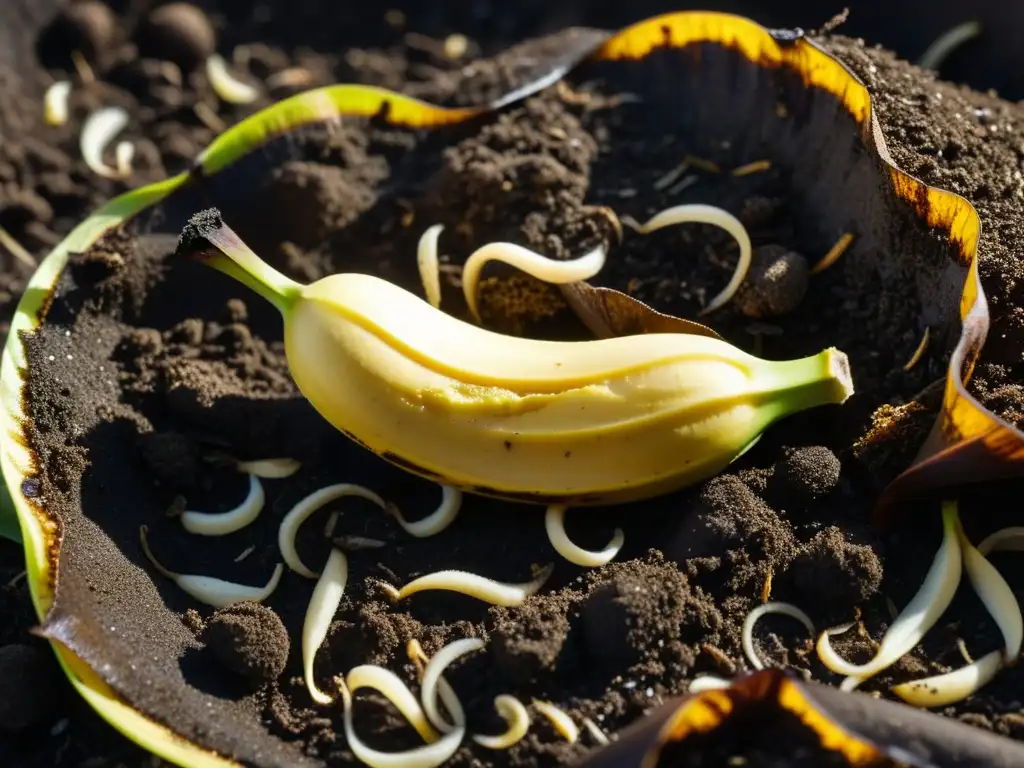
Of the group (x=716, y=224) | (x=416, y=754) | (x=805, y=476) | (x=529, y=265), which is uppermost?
(x=716, y=224)

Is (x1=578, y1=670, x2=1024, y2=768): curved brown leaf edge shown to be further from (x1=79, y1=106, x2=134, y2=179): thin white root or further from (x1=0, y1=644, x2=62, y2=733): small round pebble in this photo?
(x1=79, y1=106, x2=134, y2=179): thin white root

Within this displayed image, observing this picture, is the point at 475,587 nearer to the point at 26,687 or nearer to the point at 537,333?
the point at 537,333

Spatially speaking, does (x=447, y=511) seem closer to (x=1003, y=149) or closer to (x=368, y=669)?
(x=368, y=669)

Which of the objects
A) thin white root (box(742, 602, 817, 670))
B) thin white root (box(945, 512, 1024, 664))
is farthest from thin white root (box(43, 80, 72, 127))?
thin white root (box(945, 512, 1024, 664))

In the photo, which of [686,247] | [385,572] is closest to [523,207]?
[686,247]

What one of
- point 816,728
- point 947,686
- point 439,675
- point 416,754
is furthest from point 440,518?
point 947,686
